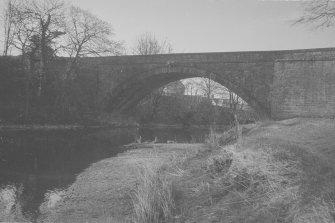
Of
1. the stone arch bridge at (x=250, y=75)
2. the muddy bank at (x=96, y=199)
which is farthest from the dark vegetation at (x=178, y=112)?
the muddy bank at (x=96, y=199)

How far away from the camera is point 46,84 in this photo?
29.6 meters

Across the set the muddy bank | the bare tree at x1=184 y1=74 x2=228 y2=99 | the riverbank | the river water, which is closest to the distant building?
the bare tree at x1=184 y1=74 x2=228 y2=99

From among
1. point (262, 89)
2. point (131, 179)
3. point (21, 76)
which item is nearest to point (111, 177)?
point (131, 179)

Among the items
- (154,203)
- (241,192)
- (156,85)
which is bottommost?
(154,203)

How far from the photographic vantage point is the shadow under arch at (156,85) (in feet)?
86.5

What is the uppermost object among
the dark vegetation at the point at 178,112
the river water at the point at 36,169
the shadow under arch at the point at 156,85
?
the shadow under arch at the point at 156,85

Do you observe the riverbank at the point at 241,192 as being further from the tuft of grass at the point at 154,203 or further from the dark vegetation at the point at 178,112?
the dark vegetation at the point at 178,112

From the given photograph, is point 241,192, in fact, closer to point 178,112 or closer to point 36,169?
point 36,169

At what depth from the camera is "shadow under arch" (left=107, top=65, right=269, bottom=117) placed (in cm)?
2636

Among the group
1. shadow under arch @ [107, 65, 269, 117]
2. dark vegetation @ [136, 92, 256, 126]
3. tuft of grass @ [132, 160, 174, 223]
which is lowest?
tuft of grass @ [132, 160, 174, 223]

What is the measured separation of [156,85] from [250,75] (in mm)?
10839

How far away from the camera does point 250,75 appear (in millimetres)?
25438

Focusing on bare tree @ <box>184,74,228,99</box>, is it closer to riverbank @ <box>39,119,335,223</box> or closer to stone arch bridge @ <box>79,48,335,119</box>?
stone arch bridge @ <box>79,48,335,119</box>

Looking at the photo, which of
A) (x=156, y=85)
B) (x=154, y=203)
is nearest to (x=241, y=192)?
(x=154, y=203)
